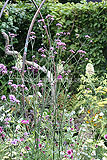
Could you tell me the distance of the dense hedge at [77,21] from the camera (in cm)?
409

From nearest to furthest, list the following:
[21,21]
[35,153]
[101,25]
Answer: [35,153] → [101,25] → [21,21]

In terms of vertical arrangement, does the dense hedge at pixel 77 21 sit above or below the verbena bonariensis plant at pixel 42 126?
above

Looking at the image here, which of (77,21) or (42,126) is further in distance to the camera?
(77,21)

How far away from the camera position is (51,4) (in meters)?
4.41

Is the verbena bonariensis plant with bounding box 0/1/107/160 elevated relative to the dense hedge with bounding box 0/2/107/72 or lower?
lower

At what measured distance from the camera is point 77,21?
14.2 feet

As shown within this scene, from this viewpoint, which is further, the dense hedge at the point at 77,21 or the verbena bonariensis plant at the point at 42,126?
the dense hedge at the point at 77,21

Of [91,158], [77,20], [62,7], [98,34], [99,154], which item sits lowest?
[99,154]

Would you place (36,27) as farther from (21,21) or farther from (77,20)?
(77,20)

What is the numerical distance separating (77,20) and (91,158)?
3326 mm

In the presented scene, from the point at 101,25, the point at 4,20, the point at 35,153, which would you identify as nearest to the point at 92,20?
the point at 101,25

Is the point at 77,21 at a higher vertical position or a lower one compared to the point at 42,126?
higher

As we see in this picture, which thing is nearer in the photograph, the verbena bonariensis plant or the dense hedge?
the verbena bonariensis plant

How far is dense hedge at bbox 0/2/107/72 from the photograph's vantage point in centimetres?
409
